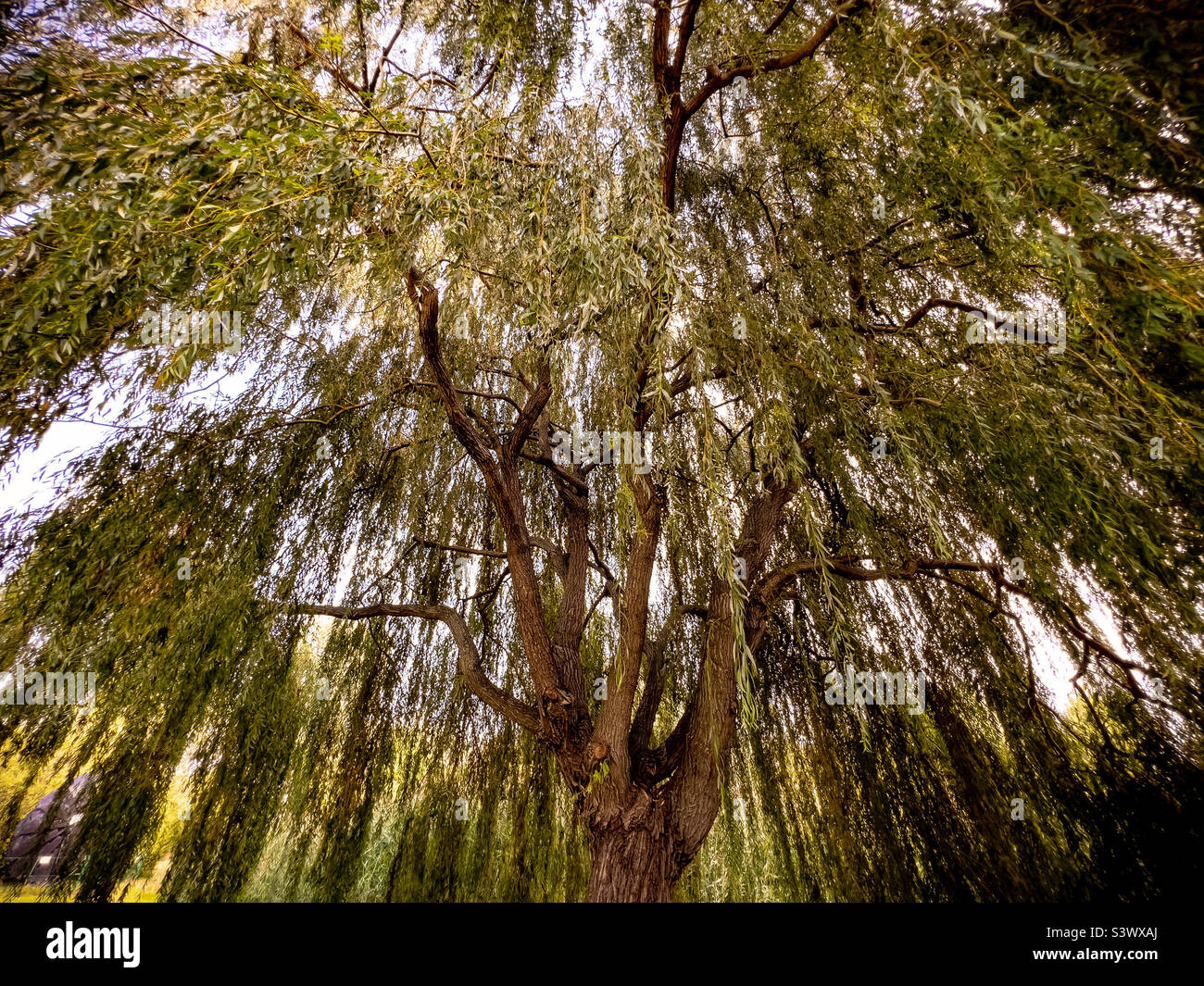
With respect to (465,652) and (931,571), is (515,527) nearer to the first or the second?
(465,652)

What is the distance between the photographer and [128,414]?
2369 mm

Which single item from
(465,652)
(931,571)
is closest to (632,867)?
(465,652)

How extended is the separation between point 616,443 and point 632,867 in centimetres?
185

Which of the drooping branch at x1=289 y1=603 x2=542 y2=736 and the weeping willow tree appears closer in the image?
the weeping willow tree

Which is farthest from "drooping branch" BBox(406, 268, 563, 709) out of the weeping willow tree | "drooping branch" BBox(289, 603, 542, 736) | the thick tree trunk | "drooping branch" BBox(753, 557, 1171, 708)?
"drooping branch" BBox(753, 557, 1171, 708)

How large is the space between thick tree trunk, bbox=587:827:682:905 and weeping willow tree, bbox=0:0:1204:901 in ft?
0.04

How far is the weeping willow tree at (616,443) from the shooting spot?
1.41 metres

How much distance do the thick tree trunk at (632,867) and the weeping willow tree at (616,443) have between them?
1cm

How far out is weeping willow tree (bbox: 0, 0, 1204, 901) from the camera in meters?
1.41

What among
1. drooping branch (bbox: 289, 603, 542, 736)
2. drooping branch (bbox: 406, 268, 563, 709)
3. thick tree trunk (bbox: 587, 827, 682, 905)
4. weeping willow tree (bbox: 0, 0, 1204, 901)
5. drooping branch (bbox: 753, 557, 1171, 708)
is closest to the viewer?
weeping willow tree (bbox: 0, 0, 1204, 901)

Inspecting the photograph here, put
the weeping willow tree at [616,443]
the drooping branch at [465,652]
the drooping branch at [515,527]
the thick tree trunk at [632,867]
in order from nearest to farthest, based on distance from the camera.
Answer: the weeping willow tree at [616,443]
the thick tree trunk at [632,867]
the drooping branch at [515,527]
the drooping branch at [465,652]

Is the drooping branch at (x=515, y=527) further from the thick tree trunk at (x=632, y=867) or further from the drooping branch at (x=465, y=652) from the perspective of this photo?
the thick tree trunk at (x=632, y=867)

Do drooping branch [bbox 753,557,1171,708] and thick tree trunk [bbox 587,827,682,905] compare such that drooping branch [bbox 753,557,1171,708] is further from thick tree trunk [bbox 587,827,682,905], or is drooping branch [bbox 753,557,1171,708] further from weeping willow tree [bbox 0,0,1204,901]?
thick tree trunk [bbox 587,827,682,905]

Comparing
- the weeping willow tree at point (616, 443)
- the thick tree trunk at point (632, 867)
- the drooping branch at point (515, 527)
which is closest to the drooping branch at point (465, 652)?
the weeping willow tree at point (616, 443)
